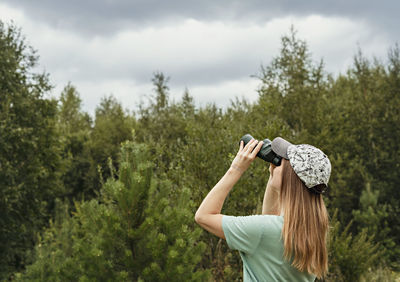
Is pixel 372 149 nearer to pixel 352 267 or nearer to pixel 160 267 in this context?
pixel 352 267

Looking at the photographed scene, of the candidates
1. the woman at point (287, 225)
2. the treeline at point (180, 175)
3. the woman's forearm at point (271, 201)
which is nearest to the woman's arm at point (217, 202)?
the woman at point (287, 225)

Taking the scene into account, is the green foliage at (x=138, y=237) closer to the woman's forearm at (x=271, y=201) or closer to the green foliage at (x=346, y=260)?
the woman's forearm at (x=271, y=201)

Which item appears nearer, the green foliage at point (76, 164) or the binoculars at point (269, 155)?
the binoculars at point (269, 155)

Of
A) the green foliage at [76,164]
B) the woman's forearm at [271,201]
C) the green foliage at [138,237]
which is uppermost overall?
the green foliage at [76,164]

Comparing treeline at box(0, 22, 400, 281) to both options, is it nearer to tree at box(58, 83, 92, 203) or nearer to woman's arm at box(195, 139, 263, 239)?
tree at box(58, 83, 92, 203)

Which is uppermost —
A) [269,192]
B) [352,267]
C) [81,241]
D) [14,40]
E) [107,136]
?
[14,40]

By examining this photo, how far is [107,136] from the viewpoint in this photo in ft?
80.1

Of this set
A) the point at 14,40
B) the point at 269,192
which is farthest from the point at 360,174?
the point at 269,192

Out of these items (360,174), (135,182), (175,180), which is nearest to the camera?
(135,182)

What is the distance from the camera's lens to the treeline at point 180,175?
5.97m

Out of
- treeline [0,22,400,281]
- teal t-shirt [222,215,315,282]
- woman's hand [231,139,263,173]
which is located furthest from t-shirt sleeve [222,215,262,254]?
treeline [0,22,400,281]

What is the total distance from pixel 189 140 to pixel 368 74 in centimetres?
1247

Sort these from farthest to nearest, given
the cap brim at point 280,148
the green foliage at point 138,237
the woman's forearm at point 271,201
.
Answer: the green foliage at point 138,237, the woman's forearm at point 271,201, the cap brim at point 280,148

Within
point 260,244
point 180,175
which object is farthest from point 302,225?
point 180,175
